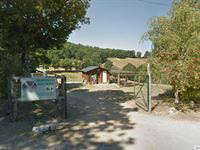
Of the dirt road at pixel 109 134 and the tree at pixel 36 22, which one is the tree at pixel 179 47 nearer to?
the dirt road at pixel 109 134

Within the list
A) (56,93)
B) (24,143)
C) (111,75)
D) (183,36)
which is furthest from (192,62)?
(111,75)

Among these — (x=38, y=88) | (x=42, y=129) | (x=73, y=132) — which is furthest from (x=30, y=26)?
(x=73, y=132)

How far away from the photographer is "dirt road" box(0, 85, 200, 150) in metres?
7.52

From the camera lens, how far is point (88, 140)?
799 cm

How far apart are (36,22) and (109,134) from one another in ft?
28.3

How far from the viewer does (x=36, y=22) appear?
13.5 m

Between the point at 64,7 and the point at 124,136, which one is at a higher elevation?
the point at 64,7

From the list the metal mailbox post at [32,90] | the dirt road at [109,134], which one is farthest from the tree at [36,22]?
the dirt road at [109,134]

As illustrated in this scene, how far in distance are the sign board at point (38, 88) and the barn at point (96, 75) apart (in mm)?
25399

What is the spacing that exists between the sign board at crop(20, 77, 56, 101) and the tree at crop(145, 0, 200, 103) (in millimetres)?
6726

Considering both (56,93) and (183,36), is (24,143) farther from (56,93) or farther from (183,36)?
(183,36)

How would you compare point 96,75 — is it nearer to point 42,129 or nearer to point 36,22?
→ point 36,22

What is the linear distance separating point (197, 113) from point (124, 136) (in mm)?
6150

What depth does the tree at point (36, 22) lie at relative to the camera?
40.7ft
